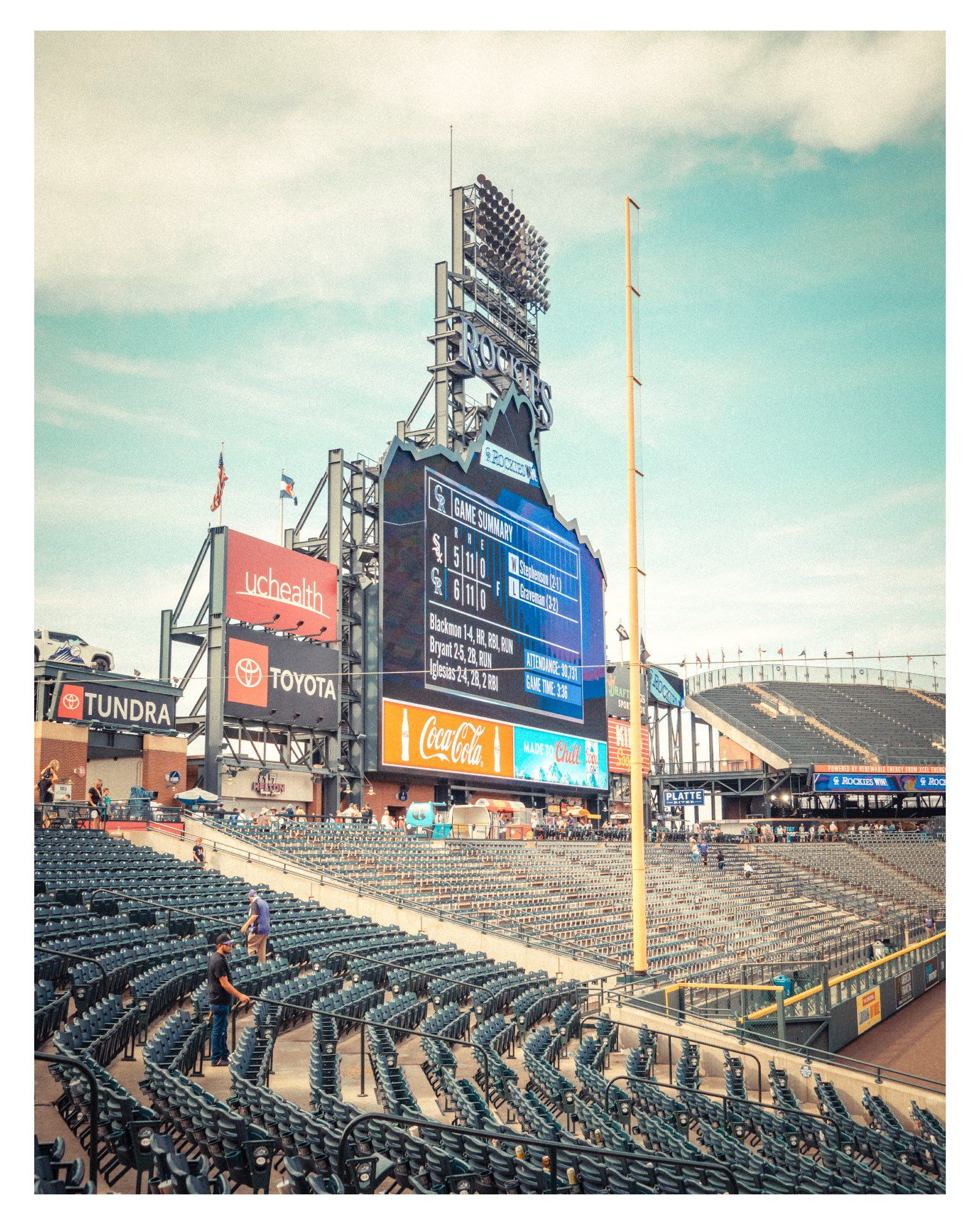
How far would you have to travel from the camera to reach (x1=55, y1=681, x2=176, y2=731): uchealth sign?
18812mm

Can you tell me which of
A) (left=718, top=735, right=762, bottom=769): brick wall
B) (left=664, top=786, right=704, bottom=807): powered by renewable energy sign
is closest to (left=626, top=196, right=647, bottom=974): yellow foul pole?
(left=664, top=786, right=704, bottom=807): powered by renewable energy sign

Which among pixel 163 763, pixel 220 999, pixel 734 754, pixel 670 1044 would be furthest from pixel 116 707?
pixel 734 754

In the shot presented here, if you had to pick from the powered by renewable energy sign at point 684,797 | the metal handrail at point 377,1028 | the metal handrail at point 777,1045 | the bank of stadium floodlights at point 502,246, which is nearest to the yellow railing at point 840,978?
the metal handrail at point 777,1045

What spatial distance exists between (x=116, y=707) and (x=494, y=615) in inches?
416

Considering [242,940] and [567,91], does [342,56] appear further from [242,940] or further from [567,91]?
[242,940]

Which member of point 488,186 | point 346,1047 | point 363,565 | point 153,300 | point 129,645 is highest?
point 488,186

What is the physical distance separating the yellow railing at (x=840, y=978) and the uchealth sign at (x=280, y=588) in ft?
40.5

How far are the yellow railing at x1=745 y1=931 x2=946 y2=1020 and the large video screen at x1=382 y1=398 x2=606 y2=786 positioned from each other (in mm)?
10439

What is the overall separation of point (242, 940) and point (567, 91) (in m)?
9.66

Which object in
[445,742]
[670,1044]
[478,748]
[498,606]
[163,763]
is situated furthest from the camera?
[498,606]

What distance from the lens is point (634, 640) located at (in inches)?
516

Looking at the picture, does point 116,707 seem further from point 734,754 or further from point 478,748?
point 734,754

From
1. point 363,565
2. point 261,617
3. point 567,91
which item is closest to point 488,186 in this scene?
point 363,565
